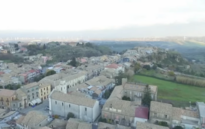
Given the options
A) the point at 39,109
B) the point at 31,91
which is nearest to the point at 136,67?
the point at 31,91

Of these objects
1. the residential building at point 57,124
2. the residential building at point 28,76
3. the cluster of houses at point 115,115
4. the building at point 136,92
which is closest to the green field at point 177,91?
the building at point 136,92

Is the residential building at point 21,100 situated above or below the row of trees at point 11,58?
below

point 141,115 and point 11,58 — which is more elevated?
point 11,58

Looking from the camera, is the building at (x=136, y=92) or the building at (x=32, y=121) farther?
the building at (x=136, y=92)

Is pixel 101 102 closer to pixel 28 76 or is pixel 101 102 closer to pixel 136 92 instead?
pixel 136 92

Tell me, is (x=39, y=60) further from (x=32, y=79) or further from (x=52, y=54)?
(x=32, y=79)

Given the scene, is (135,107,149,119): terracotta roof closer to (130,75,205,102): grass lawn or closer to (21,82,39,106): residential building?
(130,75,205,102): grass lawn

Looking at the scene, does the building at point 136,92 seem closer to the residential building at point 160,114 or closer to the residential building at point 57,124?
the residential building at point 160,114
